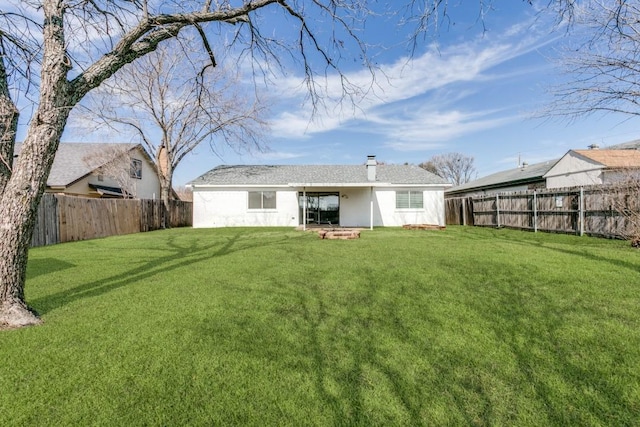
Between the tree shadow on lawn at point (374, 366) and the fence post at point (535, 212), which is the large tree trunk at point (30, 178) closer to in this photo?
the tree shadow on lawn at point (374, 366)

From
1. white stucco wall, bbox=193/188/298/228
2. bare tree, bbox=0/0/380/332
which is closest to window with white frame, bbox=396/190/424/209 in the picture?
white stucco wall, bbox=193/188/298/228

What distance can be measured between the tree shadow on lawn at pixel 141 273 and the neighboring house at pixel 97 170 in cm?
1510

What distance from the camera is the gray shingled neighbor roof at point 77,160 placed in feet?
64.8

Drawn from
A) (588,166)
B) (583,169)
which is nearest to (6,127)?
(588,166)

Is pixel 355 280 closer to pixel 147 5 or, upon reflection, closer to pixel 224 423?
pixel 224 423

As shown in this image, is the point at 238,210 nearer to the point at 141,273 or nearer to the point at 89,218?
the point at 89,218

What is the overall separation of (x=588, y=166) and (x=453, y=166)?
3366 cm

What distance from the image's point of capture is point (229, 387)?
7.55 ft

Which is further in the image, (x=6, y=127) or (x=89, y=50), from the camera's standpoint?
(x=89, y=50)

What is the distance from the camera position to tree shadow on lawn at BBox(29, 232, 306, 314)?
4.37 metres

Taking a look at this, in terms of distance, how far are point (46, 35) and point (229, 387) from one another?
4.39 metres

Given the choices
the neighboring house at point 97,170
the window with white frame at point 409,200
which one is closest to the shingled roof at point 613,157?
the window with white frame at point 409,200

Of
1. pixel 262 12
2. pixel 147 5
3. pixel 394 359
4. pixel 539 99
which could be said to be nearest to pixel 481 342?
pixel 394 359

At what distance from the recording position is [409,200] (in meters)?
18.6
